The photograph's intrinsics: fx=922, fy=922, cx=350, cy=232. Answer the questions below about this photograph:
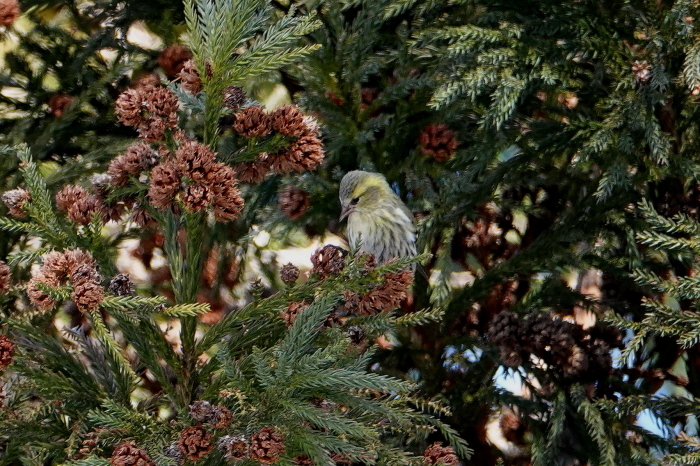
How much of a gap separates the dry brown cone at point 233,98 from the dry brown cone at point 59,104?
709mm

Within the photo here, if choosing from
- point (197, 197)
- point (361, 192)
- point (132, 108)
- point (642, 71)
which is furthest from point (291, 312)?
point (642, 71)

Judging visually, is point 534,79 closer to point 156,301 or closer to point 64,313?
point 156,301

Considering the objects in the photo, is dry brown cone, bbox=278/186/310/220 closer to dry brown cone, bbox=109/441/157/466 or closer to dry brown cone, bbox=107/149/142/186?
dry brown cone, bbox=107/149/142/186

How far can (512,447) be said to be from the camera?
1.54 m

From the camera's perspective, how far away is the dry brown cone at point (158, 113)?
97cm

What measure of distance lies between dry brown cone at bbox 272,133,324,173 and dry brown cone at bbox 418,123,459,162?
52 centimetres

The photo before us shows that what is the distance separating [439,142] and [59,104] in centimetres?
68

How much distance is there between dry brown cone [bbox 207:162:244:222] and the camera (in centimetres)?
92

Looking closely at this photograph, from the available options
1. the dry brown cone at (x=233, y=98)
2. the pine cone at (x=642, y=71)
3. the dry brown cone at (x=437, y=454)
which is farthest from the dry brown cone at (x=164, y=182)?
the pine cone at (x=642, y=71)

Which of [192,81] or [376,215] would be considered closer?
[192,81]

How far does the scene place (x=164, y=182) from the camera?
915mm

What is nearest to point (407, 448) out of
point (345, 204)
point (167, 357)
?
point (345, 204)

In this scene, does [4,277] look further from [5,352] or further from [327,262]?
[327,262]

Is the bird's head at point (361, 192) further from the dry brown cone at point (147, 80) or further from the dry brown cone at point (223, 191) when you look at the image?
Answer: the dry brown cone at point (223, 191)
